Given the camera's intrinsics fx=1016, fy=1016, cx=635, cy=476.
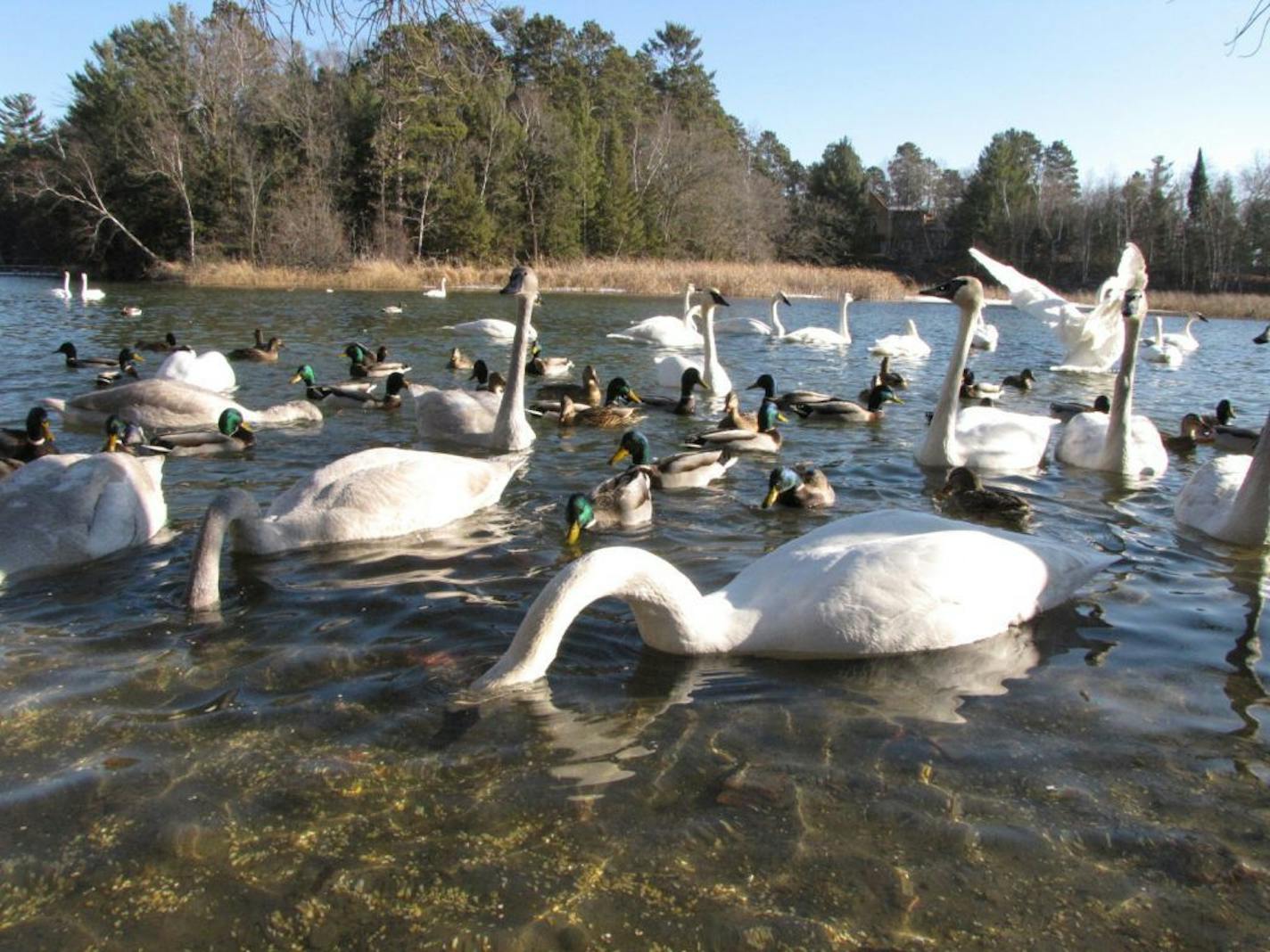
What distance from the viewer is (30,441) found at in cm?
836

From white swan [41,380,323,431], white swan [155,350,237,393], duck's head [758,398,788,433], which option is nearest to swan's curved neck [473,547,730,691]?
duck's head [758,398,788,433]

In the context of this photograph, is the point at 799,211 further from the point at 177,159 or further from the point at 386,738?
the point at 386,738

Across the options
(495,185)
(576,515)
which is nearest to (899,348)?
(576,515)

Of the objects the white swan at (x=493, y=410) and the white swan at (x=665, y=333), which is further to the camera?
the white swan at (x=665, y=333)

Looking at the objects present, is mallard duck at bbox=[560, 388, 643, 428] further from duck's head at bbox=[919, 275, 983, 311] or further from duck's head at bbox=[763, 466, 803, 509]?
duck's head at bbox=[763, 466, 803, 509]

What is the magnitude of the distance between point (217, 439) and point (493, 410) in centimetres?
260

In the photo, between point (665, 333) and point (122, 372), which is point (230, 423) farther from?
point (665, 333)

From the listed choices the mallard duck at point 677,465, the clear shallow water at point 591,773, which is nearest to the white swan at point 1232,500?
the clear shallow water at point 591,773

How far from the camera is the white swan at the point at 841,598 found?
416 cm

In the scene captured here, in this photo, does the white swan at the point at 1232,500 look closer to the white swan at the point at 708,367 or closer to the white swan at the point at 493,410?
the white swan at the point at 493,410

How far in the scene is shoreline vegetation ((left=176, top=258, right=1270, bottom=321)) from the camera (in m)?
42.9

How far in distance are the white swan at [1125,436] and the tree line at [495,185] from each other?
32064 mm

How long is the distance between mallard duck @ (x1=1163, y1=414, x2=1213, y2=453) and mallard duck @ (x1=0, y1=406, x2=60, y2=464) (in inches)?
423

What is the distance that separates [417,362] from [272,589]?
13.0m
